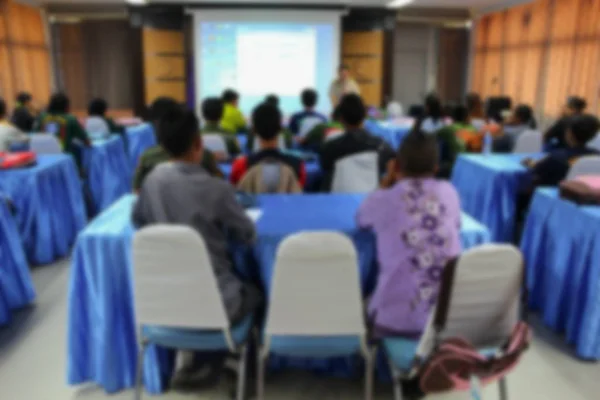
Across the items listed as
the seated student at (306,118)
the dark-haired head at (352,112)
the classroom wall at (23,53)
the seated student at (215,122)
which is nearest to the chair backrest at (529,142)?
the seated student at (306,118)

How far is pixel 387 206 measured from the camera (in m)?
1.72

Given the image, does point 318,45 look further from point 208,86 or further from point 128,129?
point 128,129

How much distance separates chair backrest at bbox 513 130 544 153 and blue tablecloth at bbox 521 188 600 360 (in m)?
1.73

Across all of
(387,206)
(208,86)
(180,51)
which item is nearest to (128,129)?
(208,86)

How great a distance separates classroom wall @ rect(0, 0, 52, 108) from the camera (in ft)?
26.2

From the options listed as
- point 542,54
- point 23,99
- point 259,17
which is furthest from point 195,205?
point 259,17

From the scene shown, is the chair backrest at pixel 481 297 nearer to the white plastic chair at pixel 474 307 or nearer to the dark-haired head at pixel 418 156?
the white plastic chair at pixel 474 307

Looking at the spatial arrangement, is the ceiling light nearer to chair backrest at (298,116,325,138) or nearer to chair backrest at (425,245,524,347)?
chair backrest at (298,116,325,138)

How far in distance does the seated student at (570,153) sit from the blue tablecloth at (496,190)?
0.93 feet

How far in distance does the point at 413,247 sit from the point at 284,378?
3.31 ft

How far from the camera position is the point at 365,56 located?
33.1 feet

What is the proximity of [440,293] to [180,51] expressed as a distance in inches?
366

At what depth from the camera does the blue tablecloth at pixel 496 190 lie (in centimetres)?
357

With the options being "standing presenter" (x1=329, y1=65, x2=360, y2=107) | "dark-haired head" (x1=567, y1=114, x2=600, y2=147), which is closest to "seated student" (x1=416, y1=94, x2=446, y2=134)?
"standing presenter" (x1=329, y1=65, x2=360, y2=107)
